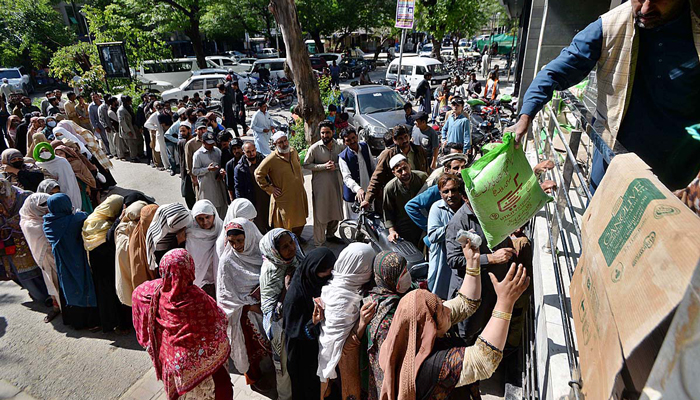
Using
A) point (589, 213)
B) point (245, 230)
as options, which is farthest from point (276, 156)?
point (589, 213)

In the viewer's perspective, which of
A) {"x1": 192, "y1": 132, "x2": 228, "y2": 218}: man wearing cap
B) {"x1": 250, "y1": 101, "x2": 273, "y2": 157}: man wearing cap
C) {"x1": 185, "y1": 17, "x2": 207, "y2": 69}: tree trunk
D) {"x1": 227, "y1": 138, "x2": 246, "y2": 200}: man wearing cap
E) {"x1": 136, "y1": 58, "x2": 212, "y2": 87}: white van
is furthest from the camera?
{"x1": 185, "y1": 17, "x2": 207, "y2": 69}: tree trunk

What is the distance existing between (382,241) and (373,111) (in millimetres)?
6256

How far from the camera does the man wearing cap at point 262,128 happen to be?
8859mm

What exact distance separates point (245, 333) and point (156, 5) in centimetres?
2674

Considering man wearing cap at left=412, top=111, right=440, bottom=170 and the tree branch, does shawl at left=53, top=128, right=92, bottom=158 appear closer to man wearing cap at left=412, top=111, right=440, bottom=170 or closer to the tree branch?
man wearing cap at left=412, top=111, right=440, bottom=170

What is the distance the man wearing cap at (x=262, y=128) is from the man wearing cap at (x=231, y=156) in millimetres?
2406

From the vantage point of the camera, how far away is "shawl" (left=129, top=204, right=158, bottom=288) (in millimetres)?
3861

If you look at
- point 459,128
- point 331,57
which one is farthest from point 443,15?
point 459,128

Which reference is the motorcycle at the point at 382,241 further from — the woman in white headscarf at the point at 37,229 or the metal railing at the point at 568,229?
the woman in white headscarf at the point at 37,229

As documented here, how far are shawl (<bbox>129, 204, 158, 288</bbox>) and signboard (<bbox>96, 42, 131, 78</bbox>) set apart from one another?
1454 centimetres

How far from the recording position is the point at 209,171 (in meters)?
6.10

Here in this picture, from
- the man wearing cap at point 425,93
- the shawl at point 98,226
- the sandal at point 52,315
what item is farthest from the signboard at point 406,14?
the sandal at point 52,315

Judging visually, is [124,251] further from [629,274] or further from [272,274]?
[629,274]

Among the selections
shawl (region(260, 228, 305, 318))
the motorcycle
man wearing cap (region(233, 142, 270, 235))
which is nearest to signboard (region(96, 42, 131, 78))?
man wearing cap (region(233, 142, 270, 235))
